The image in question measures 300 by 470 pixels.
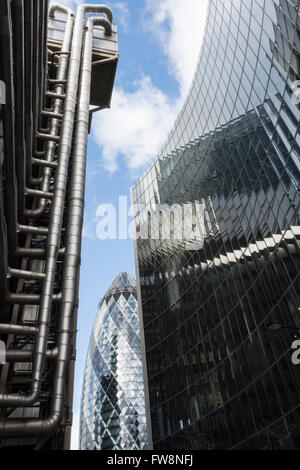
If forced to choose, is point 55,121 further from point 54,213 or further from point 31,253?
point 31,253

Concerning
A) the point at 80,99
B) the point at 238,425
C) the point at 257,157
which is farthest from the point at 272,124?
the point at 238,425

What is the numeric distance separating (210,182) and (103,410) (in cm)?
8803

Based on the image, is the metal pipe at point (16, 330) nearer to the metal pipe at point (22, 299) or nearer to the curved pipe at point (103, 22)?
the metal pipe at point (22, 299)

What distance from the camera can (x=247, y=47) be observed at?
2955cm

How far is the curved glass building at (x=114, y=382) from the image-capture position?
100 metres

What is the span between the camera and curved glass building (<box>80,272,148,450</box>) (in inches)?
3952

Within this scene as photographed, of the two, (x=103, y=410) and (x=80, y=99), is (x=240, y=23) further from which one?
(x=103, y=410)

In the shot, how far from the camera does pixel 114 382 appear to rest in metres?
108

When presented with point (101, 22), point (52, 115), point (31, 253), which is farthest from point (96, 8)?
point (31, 253)

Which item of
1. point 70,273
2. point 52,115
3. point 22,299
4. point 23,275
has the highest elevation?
point 52,115

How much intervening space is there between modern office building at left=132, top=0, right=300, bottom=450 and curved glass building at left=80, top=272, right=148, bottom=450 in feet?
215

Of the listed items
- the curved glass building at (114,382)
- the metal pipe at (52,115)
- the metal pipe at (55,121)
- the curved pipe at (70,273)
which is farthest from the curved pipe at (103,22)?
the curved glass building at (114,382)

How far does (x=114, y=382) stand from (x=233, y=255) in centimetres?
8873

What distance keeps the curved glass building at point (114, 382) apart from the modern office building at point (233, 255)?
65.7 m
